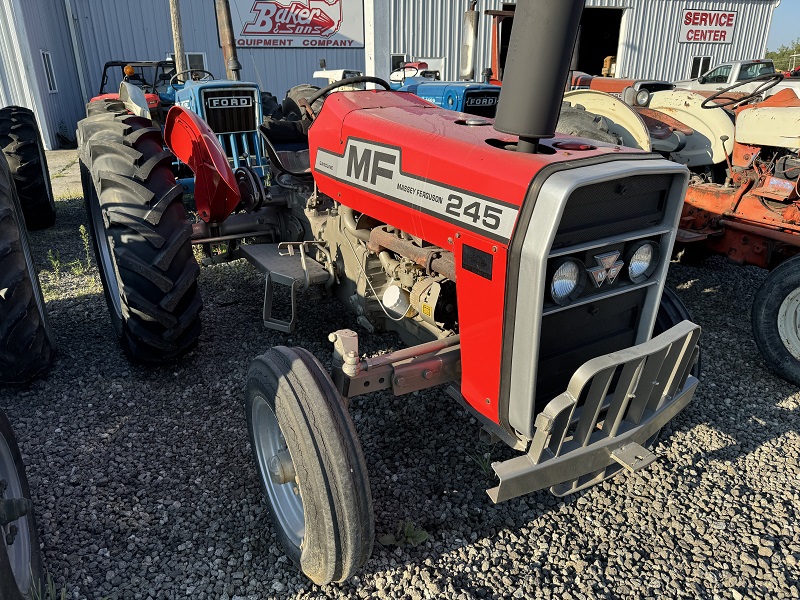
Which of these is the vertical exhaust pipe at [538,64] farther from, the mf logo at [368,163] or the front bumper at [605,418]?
the front bumper at [605,418]

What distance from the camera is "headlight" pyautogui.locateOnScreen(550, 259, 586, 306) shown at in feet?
6.30

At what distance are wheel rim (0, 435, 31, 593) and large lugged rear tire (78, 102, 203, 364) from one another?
3.38ft

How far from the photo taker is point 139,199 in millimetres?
3047

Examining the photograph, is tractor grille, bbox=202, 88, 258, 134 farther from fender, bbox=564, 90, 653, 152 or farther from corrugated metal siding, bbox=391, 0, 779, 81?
corrugated metal siding, bbox=391, 0, 779, 81

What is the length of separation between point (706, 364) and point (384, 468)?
226 cm

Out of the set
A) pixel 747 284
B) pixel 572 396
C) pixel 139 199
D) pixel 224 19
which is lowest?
pixel 747 284

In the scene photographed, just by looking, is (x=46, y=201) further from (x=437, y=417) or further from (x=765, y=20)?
(x=765, y=20)

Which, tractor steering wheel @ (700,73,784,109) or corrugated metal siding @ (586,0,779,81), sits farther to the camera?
corrugated metal siding @ (586,0,779,81)

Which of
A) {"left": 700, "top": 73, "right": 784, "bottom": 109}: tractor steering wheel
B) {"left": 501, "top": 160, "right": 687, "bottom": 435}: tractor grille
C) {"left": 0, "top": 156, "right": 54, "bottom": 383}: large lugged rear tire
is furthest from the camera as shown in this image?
{"left": 700, "top": 73, "right": 784, "bottom": 109}: tractor steering wheel

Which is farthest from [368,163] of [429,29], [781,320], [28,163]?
[429,29]

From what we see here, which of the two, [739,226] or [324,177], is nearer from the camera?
[324,177]

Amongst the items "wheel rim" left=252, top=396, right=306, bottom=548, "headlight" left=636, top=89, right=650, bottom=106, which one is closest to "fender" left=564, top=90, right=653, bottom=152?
"headlight" left=636, top=89, right=650, bottom=106

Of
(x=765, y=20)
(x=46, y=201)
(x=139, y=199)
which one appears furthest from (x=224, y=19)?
(x=765, y=20)

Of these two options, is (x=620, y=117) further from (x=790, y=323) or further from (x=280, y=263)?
(x=280, y=263)
